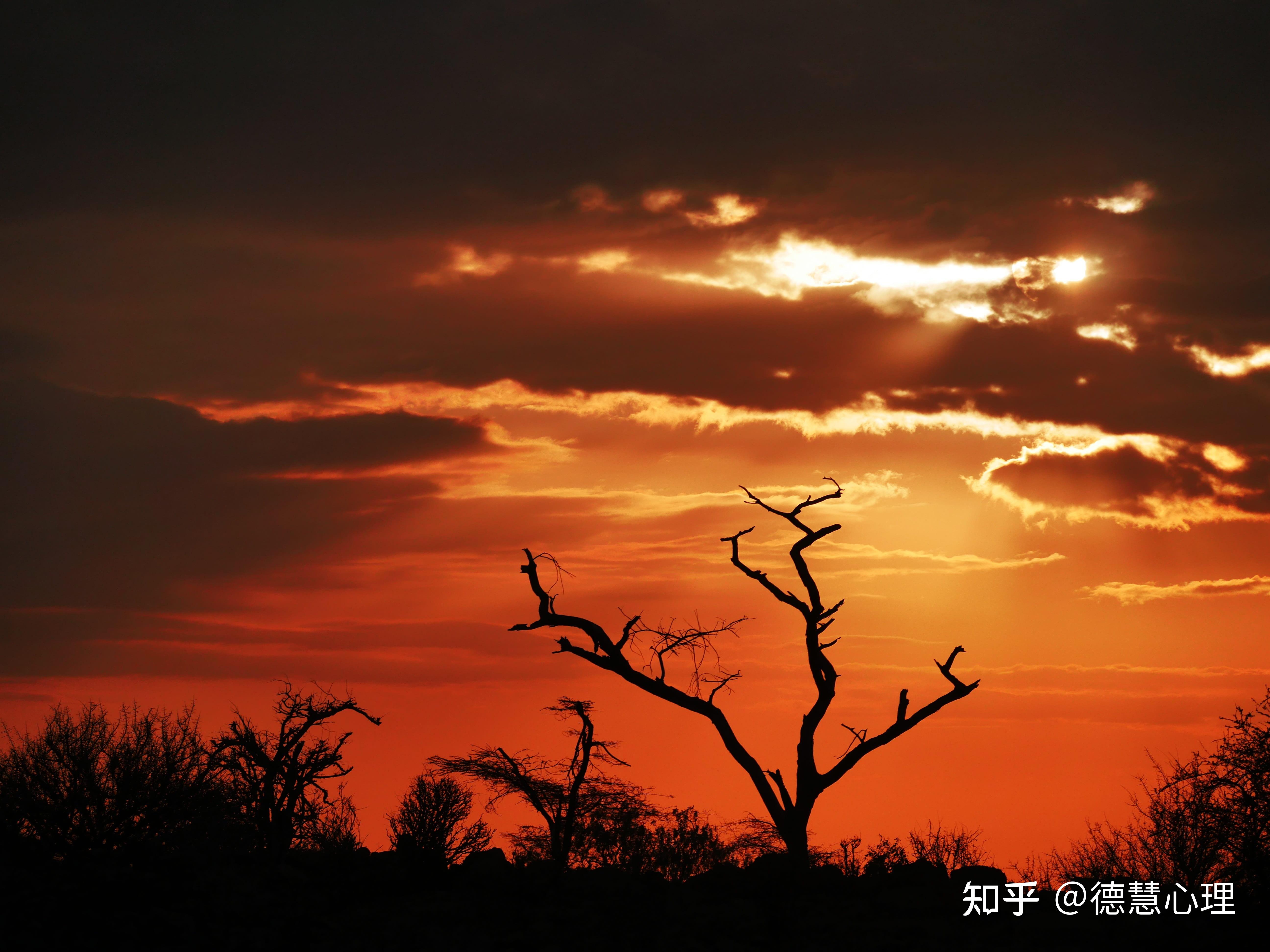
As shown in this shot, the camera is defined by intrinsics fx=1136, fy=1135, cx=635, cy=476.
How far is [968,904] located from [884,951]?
245 centimetres

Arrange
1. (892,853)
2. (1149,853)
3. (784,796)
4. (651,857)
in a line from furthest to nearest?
(1149,853) < (651,857) < (784,796) < (892,853)

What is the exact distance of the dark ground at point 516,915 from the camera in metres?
16.2

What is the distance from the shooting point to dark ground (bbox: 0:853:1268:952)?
16188mm

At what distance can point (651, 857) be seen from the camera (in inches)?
1423

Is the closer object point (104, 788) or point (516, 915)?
point (516, 915)

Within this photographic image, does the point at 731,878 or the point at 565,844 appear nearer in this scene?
the point at 731,878

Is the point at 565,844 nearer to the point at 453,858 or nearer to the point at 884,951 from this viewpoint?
the point at 453,858

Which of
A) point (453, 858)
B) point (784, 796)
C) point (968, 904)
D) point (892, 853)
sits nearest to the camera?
point (968, 904)

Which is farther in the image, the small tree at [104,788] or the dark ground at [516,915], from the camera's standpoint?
the small tree at [104,788]

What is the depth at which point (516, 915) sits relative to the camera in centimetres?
1730

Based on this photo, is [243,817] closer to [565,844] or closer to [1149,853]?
[565,844]

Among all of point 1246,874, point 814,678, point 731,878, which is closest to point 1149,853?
point 1246,874

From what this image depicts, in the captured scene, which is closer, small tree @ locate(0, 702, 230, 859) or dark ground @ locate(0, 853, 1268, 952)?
dark ground @ locate(0, 853, 1268, 952)

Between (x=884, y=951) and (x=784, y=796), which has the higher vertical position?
(x=784, y=796)
